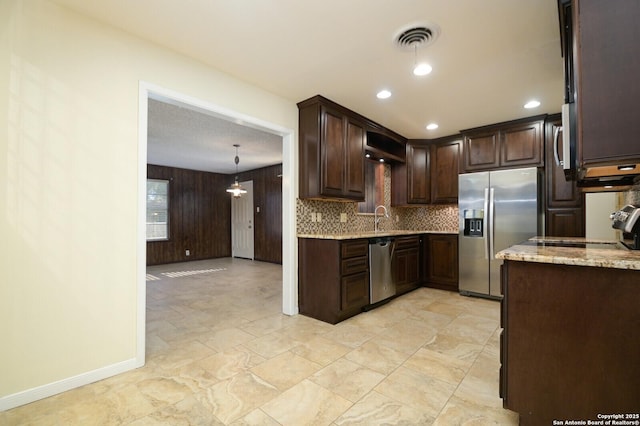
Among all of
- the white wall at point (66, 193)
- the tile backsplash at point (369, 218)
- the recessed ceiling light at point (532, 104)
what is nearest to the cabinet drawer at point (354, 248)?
the tile backsplash at point (369, 218)

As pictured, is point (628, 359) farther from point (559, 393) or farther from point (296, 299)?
point (296, 299)

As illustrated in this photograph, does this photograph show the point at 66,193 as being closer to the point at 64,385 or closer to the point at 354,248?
the point at 64,385

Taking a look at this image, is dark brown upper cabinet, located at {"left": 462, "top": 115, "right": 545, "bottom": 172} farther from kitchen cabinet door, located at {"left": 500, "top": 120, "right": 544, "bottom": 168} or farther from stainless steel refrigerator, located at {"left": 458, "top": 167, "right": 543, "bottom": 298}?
stainless steel refrigerator, located at {"left": 458, "top": 167, "right": 543, "bottom": 298}

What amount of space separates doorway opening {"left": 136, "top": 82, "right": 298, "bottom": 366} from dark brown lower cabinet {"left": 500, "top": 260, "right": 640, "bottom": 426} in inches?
89.4

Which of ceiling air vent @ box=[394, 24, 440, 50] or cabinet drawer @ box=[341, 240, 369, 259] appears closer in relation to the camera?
ceiling air vent @ box=[394, 24, 440, 50]

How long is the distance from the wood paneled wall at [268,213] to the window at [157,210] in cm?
222

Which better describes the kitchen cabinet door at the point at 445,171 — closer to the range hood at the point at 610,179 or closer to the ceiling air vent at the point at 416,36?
the range hood at the point at 610,179

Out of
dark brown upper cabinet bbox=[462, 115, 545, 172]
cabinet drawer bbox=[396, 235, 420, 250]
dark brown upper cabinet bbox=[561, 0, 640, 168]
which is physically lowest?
cabinet drawer bbox=[396, 235, 420, 250]

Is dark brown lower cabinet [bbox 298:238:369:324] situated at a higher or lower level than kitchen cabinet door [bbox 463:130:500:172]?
lower

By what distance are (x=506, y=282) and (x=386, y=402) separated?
995 mm

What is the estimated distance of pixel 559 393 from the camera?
1356 mm

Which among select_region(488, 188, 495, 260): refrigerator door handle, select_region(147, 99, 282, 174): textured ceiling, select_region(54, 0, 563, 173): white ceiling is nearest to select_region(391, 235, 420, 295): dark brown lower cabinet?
select_region(488, 188, 495, 260): refrigerator door handle

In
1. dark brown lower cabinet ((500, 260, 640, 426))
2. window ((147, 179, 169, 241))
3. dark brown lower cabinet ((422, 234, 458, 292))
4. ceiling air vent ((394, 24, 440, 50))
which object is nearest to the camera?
dark brown lower cabinet ((500, 260, 640, 426))

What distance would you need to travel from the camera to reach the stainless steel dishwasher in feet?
11.5
